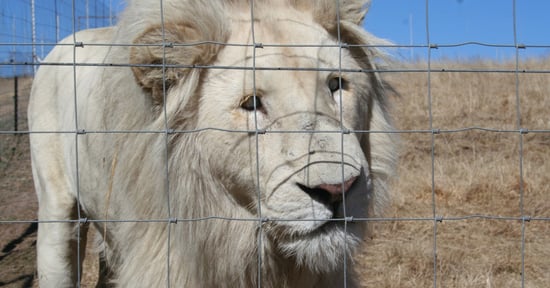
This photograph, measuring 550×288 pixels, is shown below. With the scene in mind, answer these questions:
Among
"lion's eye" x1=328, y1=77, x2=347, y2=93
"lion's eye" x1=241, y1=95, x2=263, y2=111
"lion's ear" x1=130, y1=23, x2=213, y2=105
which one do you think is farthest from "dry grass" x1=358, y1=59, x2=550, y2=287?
"lion's ear" x1=130, y1=23, x2=213, y2=105

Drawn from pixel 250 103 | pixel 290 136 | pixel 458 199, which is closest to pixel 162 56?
pixel 250 103

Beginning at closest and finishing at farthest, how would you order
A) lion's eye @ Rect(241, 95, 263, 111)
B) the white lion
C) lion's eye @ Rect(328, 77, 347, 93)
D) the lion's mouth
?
the lion's mouth, the white lion, lion's eye @ Rect(241, 95, 263, 111), lion's eye @ Rect(328, 77, 347, 93)

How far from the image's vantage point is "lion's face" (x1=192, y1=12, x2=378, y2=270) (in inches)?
86.1

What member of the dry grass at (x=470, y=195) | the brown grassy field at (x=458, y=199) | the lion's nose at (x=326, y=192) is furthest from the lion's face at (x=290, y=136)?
the dry grass at (x=470, y=195)

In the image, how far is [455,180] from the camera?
654cm

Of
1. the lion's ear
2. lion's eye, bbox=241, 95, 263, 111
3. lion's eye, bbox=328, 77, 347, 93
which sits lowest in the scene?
lion's eye, bbox=241, 95, 263, 111

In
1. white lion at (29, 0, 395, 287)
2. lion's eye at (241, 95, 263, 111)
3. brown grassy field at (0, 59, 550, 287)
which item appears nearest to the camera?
white lion at (29, 0, 395, 287)

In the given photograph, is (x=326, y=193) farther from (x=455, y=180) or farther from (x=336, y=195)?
(x=455, y=180)

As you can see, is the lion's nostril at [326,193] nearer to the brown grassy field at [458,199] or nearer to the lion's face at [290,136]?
the lion's face at [290,136]

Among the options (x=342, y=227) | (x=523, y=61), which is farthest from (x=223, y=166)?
(x=523, y=61)

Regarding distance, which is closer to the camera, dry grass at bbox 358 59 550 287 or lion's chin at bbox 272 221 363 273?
lion's chin at bbox 272 221 363 273

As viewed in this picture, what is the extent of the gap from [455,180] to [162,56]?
475 cm

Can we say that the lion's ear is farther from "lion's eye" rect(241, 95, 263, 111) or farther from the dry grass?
the dry grass

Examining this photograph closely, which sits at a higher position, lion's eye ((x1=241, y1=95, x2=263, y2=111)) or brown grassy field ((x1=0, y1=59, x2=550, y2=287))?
lion's eye ((x1=241, y1=95, x2=263, y2=111))
